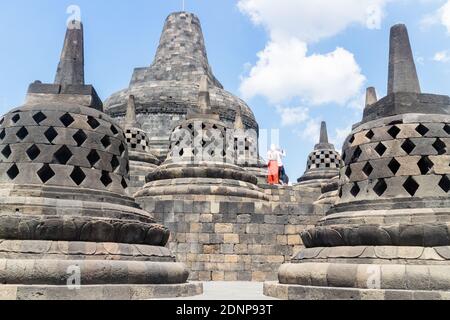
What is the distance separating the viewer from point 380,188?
6.27 metres

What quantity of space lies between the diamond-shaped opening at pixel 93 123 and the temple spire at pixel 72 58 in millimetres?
796

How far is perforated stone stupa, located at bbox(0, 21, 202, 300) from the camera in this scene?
512 centimetres

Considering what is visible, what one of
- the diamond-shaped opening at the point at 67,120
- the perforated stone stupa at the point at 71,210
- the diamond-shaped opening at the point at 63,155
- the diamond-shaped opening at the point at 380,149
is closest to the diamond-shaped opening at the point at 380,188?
the diamond-shaped opening at the point at 380,149

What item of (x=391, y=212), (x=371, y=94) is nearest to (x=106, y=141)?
(x=391, y=212)

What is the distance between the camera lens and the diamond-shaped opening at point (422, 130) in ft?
20.6

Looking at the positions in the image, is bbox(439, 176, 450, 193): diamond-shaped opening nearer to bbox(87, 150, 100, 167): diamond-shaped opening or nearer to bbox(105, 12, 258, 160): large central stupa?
bbox(87, 150, 100, 167): diamond-shaped opening

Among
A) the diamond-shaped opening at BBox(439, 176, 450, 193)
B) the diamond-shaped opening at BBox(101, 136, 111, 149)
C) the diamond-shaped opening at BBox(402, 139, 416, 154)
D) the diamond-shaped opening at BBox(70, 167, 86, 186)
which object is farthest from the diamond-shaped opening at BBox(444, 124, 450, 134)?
the diamond-shaped opening at BBox(70, 167, 86, 186)

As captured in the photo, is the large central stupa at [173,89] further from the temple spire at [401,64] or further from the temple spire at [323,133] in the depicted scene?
the temple spire at [401,64]

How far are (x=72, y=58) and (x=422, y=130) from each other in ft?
17.5

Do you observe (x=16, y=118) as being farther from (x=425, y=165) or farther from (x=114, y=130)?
(x=425, y=165)

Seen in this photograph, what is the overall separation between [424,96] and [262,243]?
5.27 metres

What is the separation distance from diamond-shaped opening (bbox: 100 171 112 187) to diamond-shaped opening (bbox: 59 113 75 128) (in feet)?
2.70
